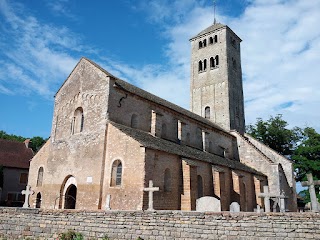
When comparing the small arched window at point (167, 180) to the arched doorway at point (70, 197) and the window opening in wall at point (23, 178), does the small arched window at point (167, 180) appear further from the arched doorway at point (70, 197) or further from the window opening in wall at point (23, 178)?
the window opening in wall at point (23, 178)

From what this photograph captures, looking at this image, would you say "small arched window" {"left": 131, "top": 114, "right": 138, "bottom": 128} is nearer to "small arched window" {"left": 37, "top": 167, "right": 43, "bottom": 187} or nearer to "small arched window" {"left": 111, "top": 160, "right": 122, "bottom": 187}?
"small arched window" {"left": 111, "top": 160, "right": 122, "bottom": 187}

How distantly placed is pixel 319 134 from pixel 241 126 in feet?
43.6

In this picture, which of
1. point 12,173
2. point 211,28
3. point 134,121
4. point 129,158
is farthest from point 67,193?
point 211,28

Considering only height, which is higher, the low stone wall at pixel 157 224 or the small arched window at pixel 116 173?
the small arched window at pixel 116 173

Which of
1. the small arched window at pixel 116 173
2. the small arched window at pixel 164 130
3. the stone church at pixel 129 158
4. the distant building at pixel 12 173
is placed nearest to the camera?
the stone church at pixel 129 158

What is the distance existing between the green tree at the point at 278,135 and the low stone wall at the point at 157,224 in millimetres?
41184

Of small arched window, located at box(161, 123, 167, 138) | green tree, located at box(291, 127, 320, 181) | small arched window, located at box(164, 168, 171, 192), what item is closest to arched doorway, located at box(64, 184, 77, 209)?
small arched window, located at box(164, 168, 171, 192)

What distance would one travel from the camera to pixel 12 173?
37219 millimetres

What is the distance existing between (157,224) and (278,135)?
Result: 137ft

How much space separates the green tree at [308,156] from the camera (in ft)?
136

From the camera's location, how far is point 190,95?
4103 centimetres

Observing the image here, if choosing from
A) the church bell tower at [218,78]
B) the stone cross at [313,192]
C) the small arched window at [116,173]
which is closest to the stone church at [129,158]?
the small arched window at [116,173]

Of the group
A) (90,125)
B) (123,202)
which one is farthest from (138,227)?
(90,125)

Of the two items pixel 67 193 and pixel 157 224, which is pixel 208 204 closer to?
pixel 157 224
